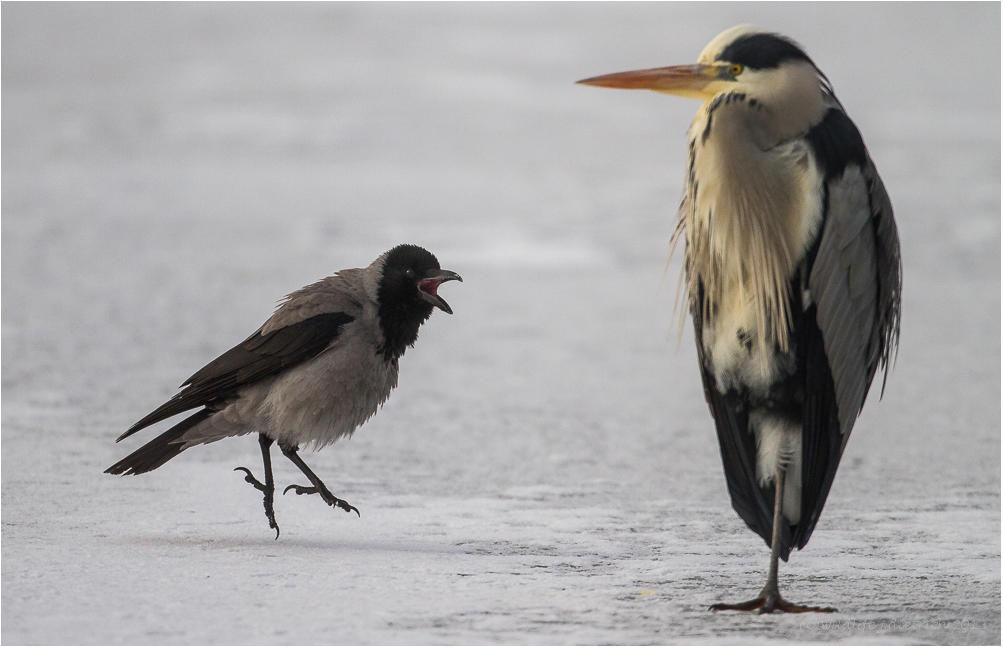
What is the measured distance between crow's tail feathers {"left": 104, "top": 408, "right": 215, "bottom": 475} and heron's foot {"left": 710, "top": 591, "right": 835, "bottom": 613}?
1.94 metres

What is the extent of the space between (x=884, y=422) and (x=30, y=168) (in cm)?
874

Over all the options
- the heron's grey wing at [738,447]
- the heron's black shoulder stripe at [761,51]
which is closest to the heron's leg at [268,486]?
the heron's grey wing at [738,447]

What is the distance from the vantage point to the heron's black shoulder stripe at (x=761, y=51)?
3.40 meters

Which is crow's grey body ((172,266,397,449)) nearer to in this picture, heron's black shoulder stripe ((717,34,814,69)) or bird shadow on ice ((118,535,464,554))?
bird shadow on ice ((118,535,464,554))

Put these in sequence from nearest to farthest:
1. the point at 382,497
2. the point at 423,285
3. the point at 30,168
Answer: the point at 423,285, the point at 382,497, the point at 30,168

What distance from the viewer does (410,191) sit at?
11547 millimetres

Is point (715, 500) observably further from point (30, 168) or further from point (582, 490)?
point (30, 168)

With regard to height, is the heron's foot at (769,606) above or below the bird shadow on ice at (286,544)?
above

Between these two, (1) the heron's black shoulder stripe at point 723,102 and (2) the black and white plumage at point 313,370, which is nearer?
(1) the heron's black shoulder stripe at point 723,102

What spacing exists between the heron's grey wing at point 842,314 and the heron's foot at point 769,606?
11.9 inches

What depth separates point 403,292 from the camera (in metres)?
4.18

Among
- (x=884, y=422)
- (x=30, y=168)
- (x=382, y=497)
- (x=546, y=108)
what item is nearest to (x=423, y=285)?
(x=382, y=497)

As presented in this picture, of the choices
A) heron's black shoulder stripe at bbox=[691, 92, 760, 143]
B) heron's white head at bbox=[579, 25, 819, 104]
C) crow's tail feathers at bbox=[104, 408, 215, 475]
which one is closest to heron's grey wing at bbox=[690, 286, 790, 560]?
heron's black shoulder stripe at bbox=[691, 92, 760, 143]

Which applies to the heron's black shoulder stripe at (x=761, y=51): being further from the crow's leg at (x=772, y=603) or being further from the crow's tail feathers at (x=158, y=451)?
the crow's tail feathers at (x=158, y=451)
